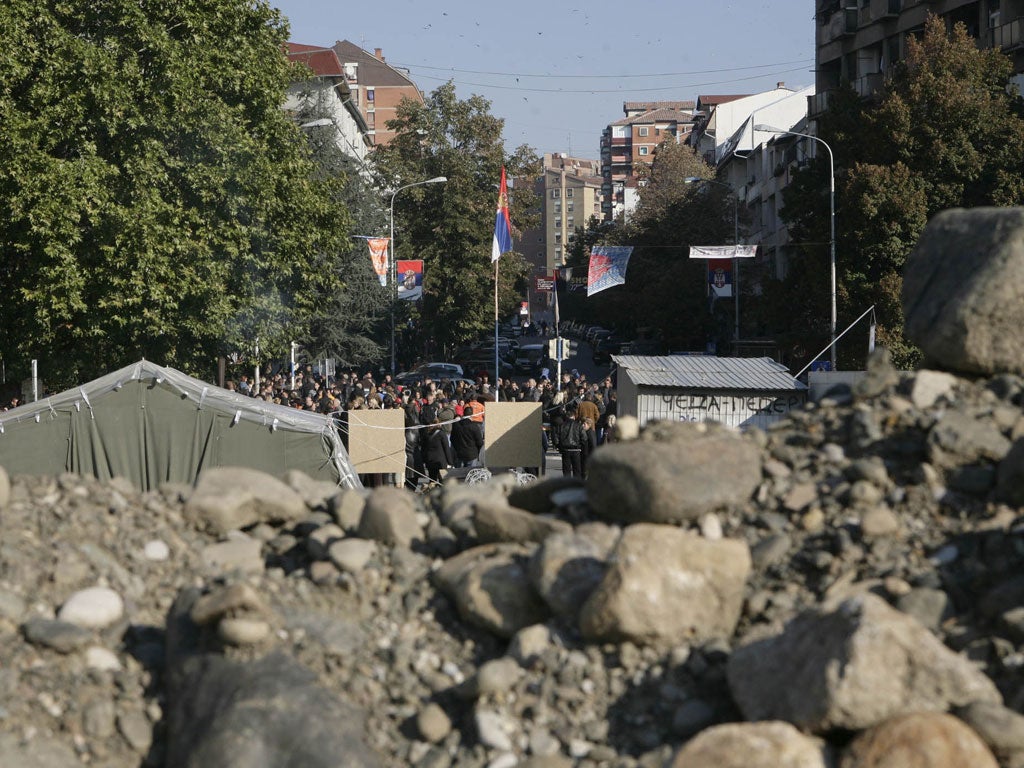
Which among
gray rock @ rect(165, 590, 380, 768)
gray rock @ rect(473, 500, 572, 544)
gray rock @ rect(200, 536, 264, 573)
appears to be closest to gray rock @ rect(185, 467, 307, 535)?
gray rock @ rect(200, 536, 264, 573)

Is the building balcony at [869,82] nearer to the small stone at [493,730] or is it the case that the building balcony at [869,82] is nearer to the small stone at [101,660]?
the small stone at [101,660]

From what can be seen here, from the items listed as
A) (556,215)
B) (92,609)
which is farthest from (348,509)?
(556,215)

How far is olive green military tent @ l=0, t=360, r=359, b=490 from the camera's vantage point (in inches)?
628

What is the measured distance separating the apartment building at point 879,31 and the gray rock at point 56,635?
36.7 meters

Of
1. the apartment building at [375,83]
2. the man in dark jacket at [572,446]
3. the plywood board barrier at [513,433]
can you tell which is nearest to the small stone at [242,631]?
the plywood board barrier at [513,433]

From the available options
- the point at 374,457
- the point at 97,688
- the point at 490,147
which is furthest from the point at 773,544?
the point at 490,147

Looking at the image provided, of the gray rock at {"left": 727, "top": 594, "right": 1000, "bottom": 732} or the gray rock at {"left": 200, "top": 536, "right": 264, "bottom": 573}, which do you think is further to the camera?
the gray rock at {"left": 200, "top": 536, "right": 264, "bottom": 573}

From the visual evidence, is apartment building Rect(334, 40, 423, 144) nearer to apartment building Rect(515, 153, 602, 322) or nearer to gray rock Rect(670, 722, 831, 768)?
apartment building Rect(515, 153, 602, 322)

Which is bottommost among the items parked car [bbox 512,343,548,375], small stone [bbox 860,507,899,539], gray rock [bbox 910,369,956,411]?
parked car [bbox 512,343,548,375]

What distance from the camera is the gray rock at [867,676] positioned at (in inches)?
199

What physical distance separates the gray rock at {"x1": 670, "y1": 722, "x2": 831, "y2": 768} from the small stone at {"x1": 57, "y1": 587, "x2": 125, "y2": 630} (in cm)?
306

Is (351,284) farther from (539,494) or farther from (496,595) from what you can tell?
(496,595)

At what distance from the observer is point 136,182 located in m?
21.8

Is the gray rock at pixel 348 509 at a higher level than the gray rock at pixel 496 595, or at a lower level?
higher
